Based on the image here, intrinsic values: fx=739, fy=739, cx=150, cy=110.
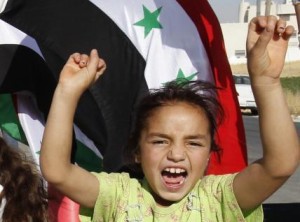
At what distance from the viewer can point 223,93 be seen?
3387mm

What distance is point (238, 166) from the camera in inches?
130

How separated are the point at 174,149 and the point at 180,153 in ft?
0.07

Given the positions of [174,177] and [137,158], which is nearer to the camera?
[174,177]

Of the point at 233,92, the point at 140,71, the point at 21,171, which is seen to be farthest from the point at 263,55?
the point at 233,92

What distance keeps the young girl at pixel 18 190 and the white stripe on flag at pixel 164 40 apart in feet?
2.59

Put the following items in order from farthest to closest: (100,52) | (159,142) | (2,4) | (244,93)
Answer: (244,93) → (2,4) → (100,52) → (159,142)

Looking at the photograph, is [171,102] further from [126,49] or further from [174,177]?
[126,49]

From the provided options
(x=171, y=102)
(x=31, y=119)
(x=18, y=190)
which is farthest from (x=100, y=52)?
(x=171, y=102)

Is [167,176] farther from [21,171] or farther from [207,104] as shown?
[21,171]

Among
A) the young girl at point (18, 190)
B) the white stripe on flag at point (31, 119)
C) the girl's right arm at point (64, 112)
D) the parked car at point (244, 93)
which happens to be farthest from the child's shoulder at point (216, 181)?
the parked car at point (244, 93)

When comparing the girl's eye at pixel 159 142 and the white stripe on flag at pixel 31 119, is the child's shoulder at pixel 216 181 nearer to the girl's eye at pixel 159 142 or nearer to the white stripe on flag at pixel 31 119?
the girl's eye at pixel 159 142

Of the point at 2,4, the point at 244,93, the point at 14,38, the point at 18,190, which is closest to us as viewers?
the point at 18,190

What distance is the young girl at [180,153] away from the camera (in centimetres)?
188

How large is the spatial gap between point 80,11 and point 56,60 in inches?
9.1
